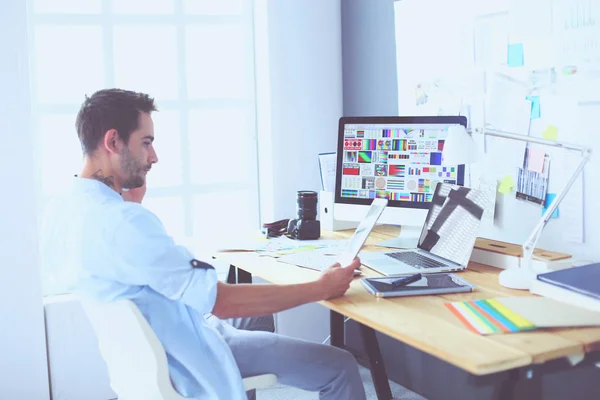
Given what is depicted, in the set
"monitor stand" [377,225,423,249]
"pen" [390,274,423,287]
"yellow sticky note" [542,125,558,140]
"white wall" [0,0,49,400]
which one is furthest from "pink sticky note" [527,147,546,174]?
"white wall" [0,0,49,400]

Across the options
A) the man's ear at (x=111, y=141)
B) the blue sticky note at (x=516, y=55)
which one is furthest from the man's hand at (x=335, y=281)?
the blue sticky note at (x=516, y=55)

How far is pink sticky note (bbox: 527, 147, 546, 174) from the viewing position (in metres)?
2.35

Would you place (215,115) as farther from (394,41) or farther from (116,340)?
(116,340)

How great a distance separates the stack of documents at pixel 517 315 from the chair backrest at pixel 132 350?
2.33ft

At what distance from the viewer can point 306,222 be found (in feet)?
8.90

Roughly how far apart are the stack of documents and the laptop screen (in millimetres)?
378

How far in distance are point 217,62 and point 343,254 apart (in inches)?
56.6

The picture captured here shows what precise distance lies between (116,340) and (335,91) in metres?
2.01

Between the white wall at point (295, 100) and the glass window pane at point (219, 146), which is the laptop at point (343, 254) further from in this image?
the glass window pane at point (219, 146)

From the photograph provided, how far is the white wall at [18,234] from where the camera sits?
2.74 metres

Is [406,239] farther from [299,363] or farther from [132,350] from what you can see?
[132,350]

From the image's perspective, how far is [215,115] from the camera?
11.0 feet

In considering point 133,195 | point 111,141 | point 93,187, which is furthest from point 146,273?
point 133,195

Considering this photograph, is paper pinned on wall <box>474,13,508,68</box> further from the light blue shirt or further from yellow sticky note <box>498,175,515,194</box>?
the light blue shirt
